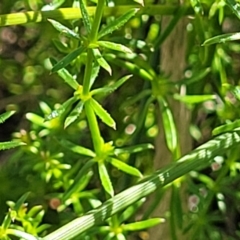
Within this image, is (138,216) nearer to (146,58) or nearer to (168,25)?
(146,58)

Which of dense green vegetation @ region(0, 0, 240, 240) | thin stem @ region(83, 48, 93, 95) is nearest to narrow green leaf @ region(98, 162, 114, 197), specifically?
dense green vegetation @ region(0, 0, 240, 240)

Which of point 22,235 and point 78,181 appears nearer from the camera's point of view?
point 22,235

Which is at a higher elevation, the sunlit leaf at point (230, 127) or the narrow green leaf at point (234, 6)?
the narrow green leaf at point (234, 6)

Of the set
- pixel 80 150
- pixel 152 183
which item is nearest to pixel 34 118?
pixel 80 150

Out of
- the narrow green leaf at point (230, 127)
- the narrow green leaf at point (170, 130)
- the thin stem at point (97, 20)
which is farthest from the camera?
the narrow green leaf at point (170, 130)

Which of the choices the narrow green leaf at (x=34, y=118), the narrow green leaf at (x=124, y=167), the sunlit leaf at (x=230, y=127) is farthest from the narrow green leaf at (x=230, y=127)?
the narrow green leaf at (x=34, y=118)

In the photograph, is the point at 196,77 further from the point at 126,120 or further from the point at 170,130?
the point at 126,120

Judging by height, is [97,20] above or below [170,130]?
above

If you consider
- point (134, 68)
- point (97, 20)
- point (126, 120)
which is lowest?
point (126, 120)

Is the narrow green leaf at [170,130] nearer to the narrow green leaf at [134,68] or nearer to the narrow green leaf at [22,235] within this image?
the narrow green leaf at [134,68]
